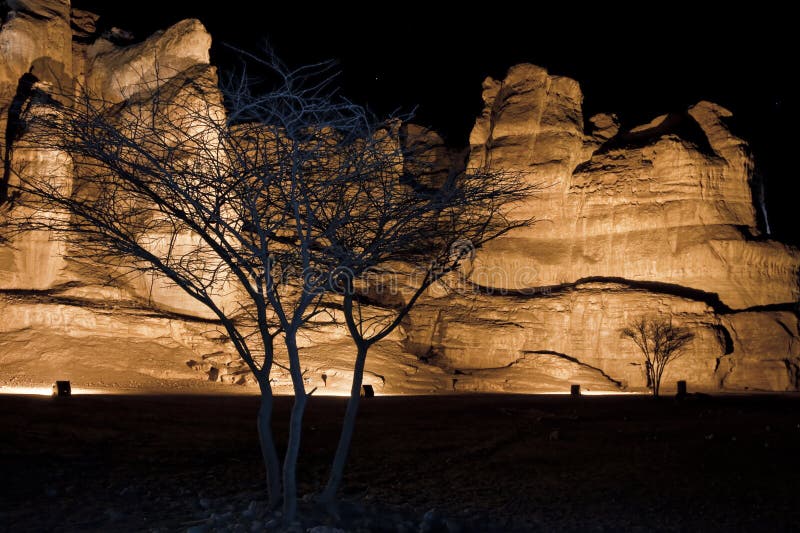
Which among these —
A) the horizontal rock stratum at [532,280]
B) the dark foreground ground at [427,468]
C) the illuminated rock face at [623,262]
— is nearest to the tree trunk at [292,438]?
the dark foreground ground at [427,468]

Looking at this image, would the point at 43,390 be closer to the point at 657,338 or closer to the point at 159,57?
the point at 159,57

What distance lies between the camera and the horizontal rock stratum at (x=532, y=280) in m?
36.1

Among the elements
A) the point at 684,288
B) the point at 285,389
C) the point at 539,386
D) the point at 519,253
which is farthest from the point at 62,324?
the point at 684,288

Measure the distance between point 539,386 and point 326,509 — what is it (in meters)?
31.6

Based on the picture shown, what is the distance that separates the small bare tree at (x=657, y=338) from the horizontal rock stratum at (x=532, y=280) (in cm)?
73

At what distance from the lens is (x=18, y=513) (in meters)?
10.0

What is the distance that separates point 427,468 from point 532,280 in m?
35.9

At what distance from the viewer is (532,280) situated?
49.1 meters

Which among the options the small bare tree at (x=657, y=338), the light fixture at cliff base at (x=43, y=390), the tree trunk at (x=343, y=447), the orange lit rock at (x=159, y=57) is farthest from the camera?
the orange lit rock at (x=159, y=57)

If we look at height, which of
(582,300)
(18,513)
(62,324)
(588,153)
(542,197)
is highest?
(588,153)

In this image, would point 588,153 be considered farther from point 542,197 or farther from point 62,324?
point 62,324

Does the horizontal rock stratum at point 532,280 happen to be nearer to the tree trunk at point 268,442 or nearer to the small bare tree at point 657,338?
the small bare tree at point 657,338

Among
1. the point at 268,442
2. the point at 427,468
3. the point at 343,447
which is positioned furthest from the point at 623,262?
the point at 268,442

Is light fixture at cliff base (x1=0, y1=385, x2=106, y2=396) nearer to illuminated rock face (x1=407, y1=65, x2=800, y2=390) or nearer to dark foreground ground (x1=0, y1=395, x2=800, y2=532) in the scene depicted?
dark foreground ground (x1=0, y1=395, x2=800, y2=532)
